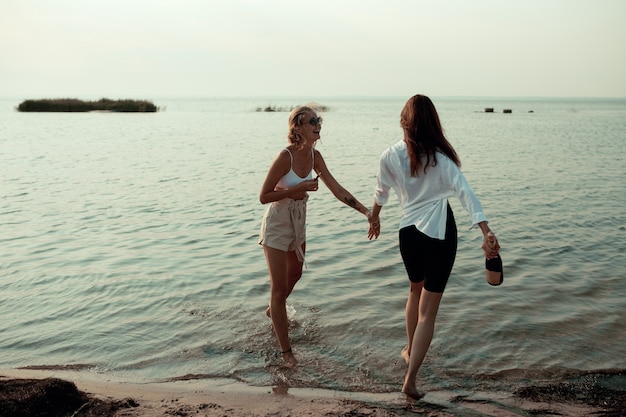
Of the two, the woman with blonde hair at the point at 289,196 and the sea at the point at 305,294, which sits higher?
the woman with blonde hair at the point at 289,196

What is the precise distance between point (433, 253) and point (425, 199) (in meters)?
0.40

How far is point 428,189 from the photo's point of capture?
4336 millimetres

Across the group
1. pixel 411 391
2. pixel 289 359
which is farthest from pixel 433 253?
pixel 289 359

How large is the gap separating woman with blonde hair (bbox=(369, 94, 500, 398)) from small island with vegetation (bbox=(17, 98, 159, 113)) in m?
75.0

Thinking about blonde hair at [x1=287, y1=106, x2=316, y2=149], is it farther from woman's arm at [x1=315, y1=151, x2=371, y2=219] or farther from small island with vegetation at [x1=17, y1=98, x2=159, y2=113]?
small island with vegetation at [x1=17, y1=98, x2=159, y2=113]

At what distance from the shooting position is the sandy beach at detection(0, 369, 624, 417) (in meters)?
3.91

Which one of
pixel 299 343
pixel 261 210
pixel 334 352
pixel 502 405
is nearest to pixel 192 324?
pixel 299 343

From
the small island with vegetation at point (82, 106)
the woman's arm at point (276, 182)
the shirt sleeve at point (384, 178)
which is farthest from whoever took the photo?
the small island with vegetation at point (82, 106)

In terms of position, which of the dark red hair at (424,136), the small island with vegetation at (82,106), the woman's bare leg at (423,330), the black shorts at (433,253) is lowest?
the woman's bare leg at (423,330)

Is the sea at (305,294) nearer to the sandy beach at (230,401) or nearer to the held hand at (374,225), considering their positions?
the sandy beach at (230,401)

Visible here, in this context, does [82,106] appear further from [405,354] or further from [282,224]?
[405,354]

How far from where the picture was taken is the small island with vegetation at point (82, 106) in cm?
7138

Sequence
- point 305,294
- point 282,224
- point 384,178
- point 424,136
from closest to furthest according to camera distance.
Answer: point 424,136 < point 384,178 < point 282,224 < point 305,294

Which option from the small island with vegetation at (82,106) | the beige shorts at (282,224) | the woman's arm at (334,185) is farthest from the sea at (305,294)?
the small island with vegetation at (82,106)
